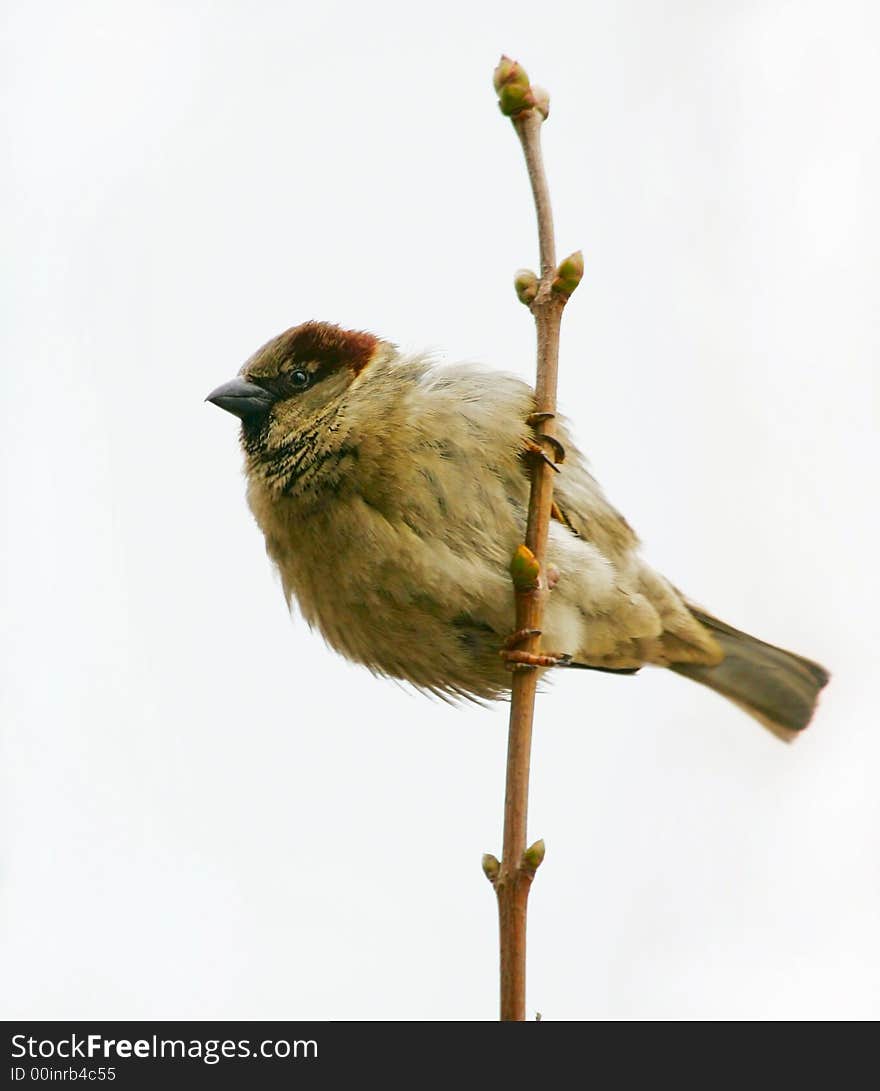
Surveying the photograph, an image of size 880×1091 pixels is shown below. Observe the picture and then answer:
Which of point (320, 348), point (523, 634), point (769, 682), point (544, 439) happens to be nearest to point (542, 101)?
point (544, 439)

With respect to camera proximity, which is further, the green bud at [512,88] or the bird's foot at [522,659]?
the bird's foot at [522,659]

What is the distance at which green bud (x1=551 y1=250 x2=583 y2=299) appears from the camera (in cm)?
246

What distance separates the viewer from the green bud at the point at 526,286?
2502mm

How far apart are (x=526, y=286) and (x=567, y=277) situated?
3.5 inches

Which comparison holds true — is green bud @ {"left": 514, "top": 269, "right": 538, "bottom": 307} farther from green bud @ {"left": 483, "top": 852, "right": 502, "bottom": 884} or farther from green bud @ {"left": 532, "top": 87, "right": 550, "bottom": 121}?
green bud @ {"left": 483, "top": 852, "right": 502, "bottom": 884}

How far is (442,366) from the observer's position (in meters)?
3.93

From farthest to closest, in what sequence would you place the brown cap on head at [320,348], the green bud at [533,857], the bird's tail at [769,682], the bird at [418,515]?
the bird's tail at [769,682] → the brown cap on head at [320,348] → the bird at [418,515] → the green bud at [533,857]

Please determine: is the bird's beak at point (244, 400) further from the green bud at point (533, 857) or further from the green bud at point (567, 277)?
the green bud at point (533, 857)

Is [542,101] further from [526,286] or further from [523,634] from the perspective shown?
[523,634]

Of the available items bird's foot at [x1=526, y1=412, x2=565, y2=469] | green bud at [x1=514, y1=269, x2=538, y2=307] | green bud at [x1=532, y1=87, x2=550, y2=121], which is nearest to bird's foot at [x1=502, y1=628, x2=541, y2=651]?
bird's foot at [x1=526, y1=412, x2=565, y2=469]

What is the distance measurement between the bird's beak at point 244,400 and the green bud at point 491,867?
2.01 meters

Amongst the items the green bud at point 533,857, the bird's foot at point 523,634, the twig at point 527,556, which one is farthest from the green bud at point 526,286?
the green bud at point 533,857

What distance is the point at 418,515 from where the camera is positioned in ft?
11.9
